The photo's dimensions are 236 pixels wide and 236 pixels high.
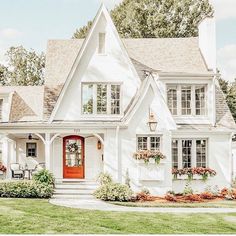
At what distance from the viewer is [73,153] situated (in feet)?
85.2

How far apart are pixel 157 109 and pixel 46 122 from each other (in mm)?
5595

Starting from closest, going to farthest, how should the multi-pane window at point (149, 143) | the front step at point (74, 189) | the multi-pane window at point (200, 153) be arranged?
1. the front step at point (74, 189)
2. the multi-pane window at point (149, 143)
3. the multi-pane window at point (200, 153)

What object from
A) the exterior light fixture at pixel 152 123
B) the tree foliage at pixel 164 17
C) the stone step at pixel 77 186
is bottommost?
the stone step at pixel 77 186

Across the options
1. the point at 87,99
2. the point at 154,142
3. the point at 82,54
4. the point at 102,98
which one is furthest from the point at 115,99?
the point at 154,142

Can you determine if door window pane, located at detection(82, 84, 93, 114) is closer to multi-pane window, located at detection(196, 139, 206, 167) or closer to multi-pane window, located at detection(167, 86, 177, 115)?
multi-pane window, located at detection(167, 86, 177, 115)

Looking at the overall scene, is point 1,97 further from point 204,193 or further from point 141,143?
point 204,193

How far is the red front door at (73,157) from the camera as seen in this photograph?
25875mm

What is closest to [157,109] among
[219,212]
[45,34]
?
[219,212]

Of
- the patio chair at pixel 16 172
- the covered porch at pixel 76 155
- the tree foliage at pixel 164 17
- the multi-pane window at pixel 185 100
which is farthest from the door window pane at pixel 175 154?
the tree foliage at pixel 164 17

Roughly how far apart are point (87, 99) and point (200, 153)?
6411mm

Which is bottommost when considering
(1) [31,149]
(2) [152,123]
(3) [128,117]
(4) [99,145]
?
(1) [31,149]

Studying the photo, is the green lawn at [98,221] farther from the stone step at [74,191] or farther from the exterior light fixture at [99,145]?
the exterior light fixture at [99,145]

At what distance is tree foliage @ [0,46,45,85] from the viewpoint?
54.0 meters

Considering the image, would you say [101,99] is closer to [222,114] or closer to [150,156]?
[150,156]
